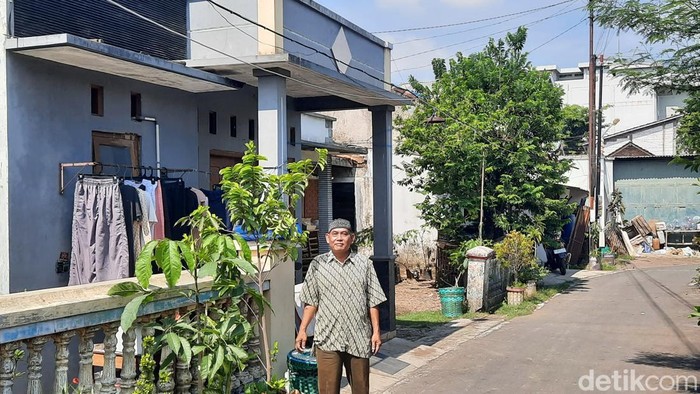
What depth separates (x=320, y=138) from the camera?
23.0 m

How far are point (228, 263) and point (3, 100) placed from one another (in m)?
3.58

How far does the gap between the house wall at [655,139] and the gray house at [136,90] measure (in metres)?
30.8

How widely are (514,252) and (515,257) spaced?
15 centimetres

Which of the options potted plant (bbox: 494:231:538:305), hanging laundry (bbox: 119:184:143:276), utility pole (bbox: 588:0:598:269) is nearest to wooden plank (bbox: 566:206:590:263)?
utility pole (bbox: 588:0:598:269)

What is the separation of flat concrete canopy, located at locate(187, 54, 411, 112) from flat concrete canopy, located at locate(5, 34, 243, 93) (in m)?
0.22

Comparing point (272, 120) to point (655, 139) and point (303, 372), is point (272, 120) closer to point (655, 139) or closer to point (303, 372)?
point (303, 372)

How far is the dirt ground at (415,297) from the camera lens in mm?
16266

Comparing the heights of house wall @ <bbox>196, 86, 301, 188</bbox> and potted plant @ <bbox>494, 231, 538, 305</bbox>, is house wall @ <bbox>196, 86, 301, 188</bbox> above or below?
above

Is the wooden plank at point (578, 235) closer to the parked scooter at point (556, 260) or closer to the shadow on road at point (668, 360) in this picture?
the parked scooter at point (556, 260)

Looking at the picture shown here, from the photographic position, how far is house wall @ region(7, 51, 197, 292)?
7082mm

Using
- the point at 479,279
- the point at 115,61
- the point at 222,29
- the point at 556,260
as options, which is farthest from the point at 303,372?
the point at 556,260

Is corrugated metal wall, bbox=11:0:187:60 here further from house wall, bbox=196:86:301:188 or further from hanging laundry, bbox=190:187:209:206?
hanging laundry, bbox=190:187:209:206

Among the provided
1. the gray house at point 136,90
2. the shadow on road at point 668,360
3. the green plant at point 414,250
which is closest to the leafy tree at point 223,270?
the gray house at point 136,90

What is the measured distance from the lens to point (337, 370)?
583 centimetres
